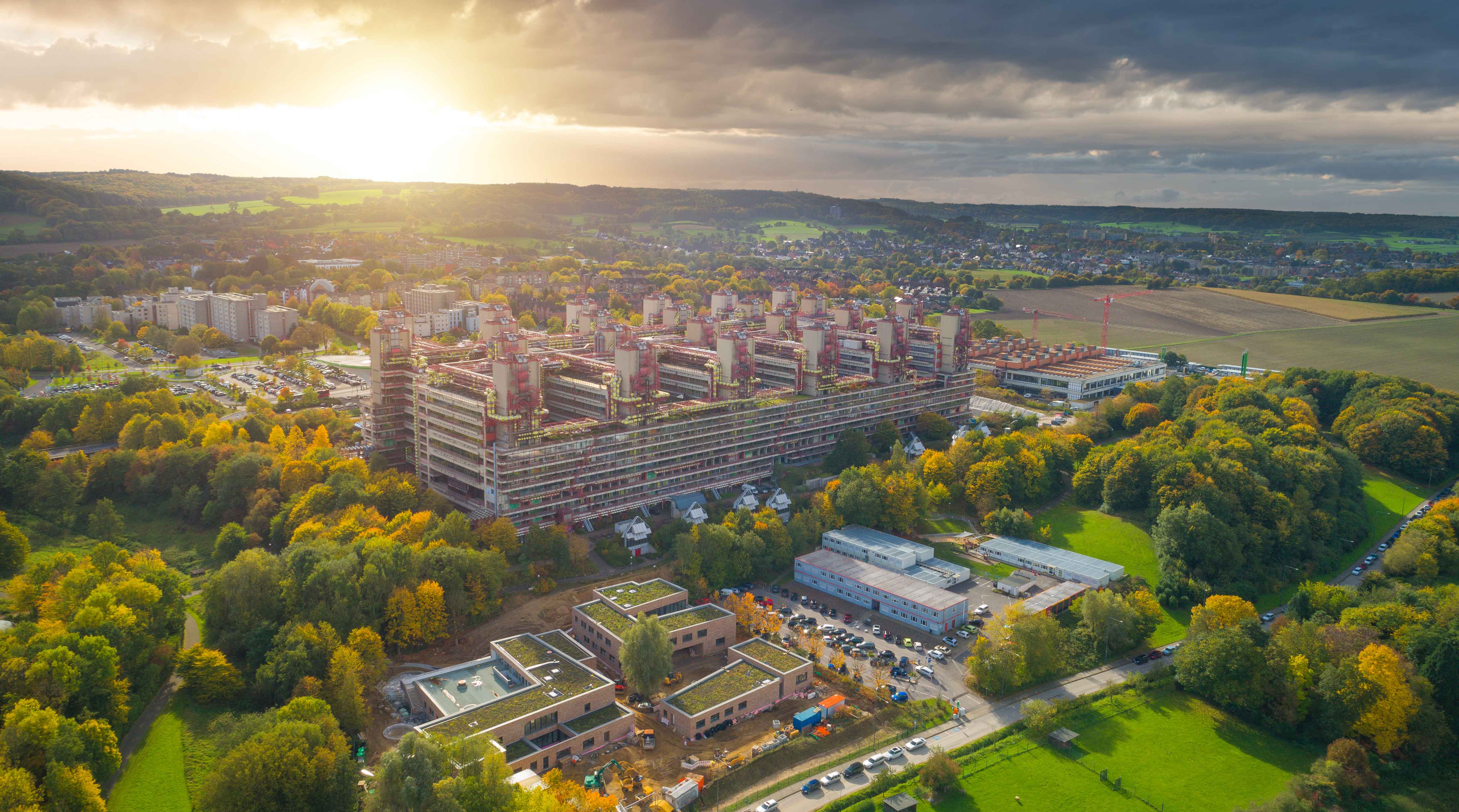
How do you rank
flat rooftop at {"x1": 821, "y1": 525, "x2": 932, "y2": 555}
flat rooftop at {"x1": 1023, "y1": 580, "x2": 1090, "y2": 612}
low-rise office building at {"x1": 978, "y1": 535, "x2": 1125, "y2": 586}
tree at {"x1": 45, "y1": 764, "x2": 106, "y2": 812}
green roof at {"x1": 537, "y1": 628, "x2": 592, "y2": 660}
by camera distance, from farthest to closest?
flat rooftop at {"x1": 821, "y1": 525, "x2": 932, "y2": 555}
low-rise office building at {"x1": 978, "y1": 535, "x2": 1125, "y2": 586}
flat rooftop at {"x1": 1023, "y1": 580, "x2": 1090, "y2": 612}
green roof at {"x1": 537, "y1": 628, "x2": 592, "y2": 660}
tree at {"x1": 45, "y1": 764, "x2": 106, "y2": 812}

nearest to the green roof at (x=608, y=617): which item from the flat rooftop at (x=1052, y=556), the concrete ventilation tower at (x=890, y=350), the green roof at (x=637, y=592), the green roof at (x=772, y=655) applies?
the green roof at (x=637, y=592)

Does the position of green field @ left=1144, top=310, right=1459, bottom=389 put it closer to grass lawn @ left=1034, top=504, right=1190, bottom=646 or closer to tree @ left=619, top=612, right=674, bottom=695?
grass lawn @ left=1034, top=504, right=1190, bottom=646

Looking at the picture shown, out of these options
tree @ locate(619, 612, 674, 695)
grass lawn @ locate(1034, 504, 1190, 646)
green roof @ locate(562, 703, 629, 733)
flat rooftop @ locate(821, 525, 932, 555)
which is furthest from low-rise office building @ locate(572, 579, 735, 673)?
grass lawn @ locate(1034, 504, 1190, 646)

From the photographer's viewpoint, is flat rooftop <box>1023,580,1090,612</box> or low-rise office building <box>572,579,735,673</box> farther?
flat rooftop <box>1023,580,1090,612</box>

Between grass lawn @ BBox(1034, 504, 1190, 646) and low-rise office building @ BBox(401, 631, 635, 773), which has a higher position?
grass lawn @ BBox(1034, 504, 1190, 646)

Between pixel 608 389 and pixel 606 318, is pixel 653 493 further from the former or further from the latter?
pixel 606 318

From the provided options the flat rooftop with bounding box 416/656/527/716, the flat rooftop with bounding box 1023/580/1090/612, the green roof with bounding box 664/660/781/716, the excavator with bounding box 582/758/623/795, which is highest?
the flat rooftop with bounding box 1023/580/1090/612

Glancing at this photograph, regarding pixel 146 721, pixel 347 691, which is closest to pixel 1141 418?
pixel 347 691

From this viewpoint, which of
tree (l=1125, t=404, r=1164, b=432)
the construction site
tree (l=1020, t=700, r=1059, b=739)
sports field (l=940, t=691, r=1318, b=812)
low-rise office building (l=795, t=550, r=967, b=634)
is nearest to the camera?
sports field (l=940, t=691, r=1318, b=812)
